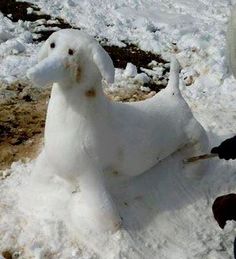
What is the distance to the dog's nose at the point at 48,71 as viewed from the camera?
7.70 ft

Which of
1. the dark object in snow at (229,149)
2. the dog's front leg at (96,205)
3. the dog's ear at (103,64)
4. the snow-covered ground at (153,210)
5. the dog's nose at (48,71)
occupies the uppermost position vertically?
the dog's nose at (48,71)

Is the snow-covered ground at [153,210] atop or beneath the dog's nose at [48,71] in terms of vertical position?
beneath

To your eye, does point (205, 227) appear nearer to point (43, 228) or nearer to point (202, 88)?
point (43, 228)

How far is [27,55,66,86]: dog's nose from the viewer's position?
235cm

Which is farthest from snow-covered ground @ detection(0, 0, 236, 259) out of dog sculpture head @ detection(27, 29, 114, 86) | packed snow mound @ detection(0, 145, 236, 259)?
dog sculpture head @ detection(27, 29, 114, 86)

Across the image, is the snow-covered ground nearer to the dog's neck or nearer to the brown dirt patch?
the brown dirt patch

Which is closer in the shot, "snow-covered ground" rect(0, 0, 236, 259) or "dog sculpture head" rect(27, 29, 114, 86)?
"dog sculpture head" rect(27, 29, 114, 86)

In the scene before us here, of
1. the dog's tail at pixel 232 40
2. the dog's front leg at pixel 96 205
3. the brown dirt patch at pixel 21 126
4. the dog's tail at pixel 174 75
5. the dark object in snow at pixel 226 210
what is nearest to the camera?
the dog's tail at pixel 232 40

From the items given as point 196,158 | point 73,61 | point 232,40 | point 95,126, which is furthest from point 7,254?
point 232,40

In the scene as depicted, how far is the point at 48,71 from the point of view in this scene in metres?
2.39

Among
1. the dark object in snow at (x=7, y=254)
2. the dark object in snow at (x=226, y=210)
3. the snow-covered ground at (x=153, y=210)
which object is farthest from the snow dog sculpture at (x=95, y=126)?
the dark object in snow at (x=226, y=210)

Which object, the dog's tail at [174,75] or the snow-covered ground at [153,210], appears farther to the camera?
the dog's tail at [174,75]

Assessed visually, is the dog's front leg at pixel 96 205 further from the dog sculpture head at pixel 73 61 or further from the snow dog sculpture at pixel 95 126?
the dog sculpture head at pixel 73 61

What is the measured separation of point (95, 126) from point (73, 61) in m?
0.33
